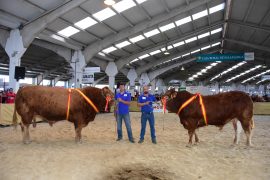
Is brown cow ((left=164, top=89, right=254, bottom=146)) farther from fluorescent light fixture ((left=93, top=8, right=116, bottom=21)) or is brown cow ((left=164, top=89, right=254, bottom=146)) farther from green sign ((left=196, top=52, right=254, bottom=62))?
green sign ((left=196, top=52, right=254, bottom=62))

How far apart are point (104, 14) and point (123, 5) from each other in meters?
1.27

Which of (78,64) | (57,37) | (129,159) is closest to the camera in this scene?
(129,159)

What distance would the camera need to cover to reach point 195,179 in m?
4.70

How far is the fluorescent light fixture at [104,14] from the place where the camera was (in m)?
16.0

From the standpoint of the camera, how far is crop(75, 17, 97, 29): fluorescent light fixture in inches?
650

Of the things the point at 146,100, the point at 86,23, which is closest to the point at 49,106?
the point at 146,100

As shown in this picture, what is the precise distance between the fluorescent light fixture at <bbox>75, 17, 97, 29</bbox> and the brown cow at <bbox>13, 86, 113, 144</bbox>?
9.31 meters

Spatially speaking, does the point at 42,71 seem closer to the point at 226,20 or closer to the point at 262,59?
the point at 226,20

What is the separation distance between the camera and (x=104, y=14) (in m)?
16.3

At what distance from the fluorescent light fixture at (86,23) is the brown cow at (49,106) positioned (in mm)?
9314

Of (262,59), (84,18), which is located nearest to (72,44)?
(84,18)

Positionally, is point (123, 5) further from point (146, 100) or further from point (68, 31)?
point (146, 100)

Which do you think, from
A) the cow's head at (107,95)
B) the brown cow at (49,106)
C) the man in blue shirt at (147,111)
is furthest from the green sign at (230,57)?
the brown cow at (49,106)

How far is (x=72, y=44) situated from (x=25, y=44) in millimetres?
5086
